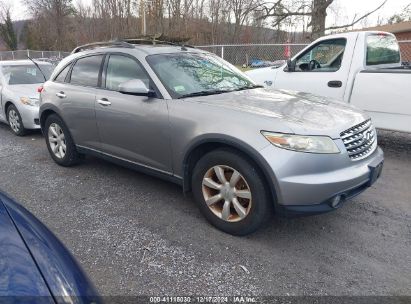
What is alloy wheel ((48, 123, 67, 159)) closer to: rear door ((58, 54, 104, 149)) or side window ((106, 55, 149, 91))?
rear door ((58, 54, 104, 149))

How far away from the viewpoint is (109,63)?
425 cm

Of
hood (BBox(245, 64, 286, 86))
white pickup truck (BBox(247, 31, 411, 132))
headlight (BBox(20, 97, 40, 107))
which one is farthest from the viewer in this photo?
headlight (BBox(20, 97, 40, 107))

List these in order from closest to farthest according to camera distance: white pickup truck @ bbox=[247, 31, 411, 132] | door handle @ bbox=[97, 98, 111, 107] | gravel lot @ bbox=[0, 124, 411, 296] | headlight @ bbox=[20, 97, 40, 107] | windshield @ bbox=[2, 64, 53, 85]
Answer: gravel lot @ bbox=[0, 124, 411, 296] → door handle @ bbox=[97, 98, 111, 107] → white pickup truck @ bbox=[247, 31, 411, 132] → headlight @ bbox=[20, 97, 40, 107] → windshield @ bbox=[2, 64, 53, 85]

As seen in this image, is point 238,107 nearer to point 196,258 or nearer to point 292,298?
point 196,258

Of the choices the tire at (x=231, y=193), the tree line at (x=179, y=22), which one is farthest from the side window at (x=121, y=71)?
the tree line at (x=179, y=22)

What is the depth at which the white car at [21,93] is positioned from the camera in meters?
6.87

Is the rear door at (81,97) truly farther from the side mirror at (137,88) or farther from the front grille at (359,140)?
the front grille at (359,140)

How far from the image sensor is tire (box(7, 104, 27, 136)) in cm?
701

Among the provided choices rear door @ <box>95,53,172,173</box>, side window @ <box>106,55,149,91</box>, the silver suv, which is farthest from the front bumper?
side window @ <box>106,55,149,91</box>

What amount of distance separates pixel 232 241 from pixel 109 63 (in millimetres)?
2560

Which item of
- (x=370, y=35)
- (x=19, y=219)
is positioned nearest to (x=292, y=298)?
(x=19, y=219)

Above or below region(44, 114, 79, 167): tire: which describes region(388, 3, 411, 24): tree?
above

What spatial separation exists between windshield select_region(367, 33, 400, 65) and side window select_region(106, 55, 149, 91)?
3850 millimetres

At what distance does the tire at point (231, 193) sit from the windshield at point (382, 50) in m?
3.86
